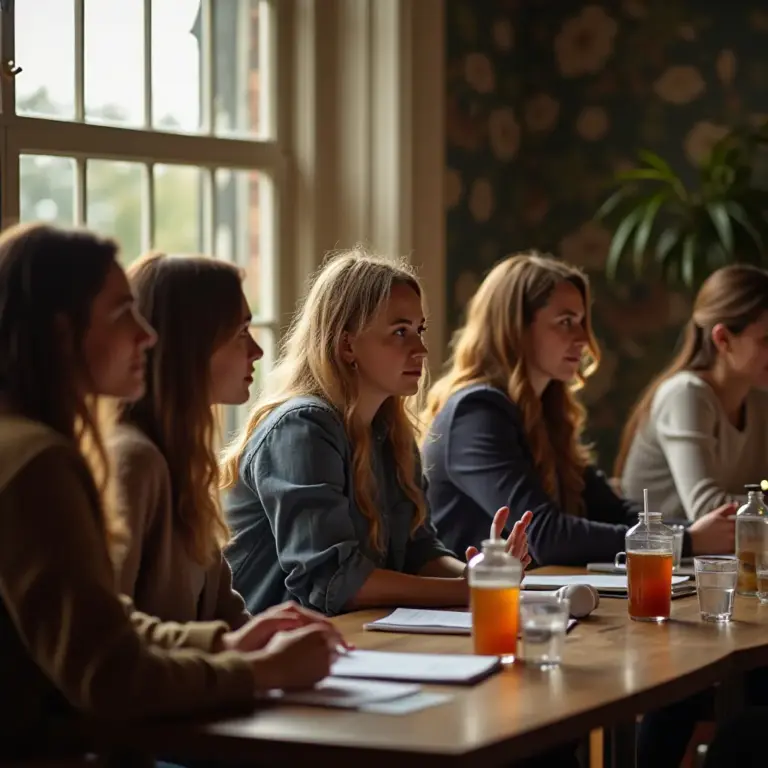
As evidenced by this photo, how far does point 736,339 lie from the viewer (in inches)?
134

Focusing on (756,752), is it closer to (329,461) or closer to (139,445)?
(329,461)

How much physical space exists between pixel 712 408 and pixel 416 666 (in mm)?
1843

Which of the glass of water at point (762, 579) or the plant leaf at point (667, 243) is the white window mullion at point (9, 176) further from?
the plant leaf at point (667, 243)

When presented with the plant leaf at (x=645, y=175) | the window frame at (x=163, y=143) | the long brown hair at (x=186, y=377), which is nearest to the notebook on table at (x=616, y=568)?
the long brown hair at (x=186, y=377)

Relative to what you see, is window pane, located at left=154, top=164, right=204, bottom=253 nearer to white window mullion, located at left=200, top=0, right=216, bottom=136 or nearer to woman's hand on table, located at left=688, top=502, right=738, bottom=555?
white window mullion, located at left=200, top=0, right=216, bottom=136

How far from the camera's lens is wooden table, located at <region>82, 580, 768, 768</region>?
138 cm

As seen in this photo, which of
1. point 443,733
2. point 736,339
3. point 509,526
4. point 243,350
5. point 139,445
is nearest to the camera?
point 443,733

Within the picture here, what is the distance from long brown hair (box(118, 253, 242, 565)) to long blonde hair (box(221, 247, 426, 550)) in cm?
53

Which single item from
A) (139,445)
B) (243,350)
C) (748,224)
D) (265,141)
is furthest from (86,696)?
(748,224)

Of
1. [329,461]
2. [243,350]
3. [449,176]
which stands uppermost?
[449,176]

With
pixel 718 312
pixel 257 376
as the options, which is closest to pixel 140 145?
pixel 257 376

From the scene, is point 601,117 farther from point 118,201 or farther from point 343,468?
point 343,468

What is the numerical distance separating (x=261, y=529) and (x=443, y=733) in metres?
1.05

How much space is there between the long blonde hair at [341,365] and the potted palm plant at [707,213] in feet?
5.46
